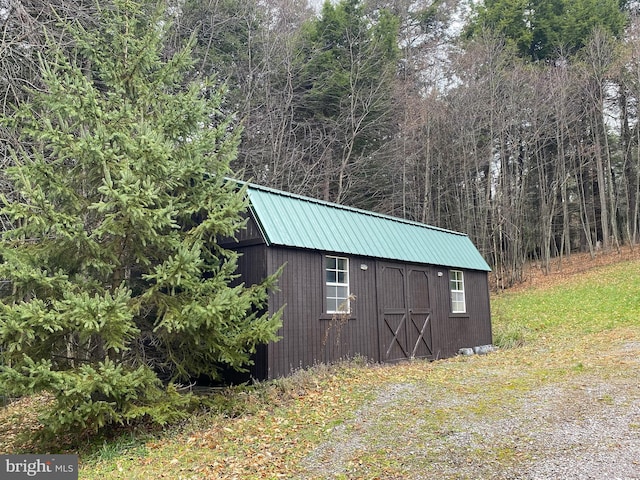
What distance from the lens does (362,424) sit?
6023 mm

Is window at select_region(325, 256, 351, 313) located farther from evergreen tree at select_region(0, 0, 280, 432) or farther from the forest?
the forest

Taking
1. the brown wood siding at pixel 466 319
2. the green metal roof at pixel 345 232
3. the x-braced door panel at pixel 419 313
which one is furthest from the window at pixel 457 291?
the x-braced door panel at pixel 419 313

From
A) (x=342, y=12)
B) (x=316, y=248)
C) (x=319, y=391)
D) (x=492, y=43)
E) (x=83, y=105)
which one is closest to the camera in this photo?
(x=83, y=105)

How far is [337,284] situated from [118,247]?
410 centimetres

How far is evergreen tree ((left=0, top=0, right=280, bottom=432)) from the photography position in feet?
18.3

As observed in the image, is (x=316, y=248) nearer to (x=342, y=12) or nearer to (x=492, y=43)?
(x=342, y=12)

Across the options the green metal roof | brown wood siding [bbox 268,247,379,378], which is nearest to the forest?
the green metal roof

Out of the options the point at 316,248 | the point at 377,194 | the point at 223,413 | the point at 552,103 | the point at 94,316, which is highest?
the point at 552,103

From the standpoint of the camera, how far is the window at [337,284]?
9102 mm

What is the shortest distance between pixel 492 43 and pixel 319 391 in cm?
1821

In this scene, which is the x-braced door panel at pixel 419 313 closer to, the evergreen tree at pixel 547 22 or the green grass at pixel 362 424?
the green grass at pixel 362 424

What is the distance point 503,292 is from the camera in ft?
68.4

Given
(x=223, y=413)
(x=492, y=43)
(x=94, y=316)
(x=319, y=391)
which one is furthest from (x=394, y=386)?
(x=492, y=43)

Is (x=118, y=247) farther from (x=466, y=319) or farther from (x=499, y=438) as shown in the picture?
(x=466, y=319)
